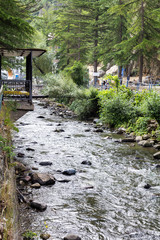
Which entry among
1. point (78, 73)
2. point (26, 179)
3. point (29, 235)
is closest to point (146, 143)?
point (26, 179)

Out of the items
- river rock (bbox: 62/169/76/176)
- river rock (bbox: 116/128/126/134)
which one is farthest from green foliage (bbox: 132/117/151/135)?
A: river rock (bbox: 62/169/76/176)

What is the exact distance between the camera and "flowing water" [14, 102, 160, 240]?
17.5 feet

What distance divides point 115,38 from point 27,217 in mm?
30110

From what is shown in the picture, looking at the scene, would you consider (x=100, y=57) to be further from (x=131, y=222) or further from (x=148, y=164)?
(x=131, y=222)

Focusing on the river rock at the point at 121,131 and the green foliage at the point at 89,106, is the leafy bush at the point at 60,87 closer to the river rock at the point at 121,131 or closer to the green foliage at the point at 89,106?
the green foliage at the point at 89,106

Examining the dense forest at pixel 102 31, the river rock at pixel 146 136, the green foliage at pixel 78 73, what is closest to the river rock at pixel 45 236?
the dense forest at pixel 102 31

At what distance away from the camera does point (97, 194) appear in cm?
700

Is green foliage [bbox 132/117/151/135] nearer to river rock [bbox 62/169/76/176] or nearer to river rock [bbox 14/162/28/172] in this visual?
river rock [bbox 62/169/76/176]

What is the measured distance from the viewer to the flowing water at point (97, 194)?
532 cm

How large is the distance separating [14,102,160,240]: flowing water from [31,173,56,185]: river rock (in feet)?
0.63

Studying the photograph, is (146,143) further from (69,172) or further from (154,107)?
(69,172)

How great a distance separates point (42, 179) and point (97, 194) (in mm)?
1593

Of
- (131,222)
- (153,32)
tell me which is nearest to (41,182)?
(131,222)

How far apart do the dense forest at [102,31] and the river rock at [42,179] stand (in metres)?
5.46
